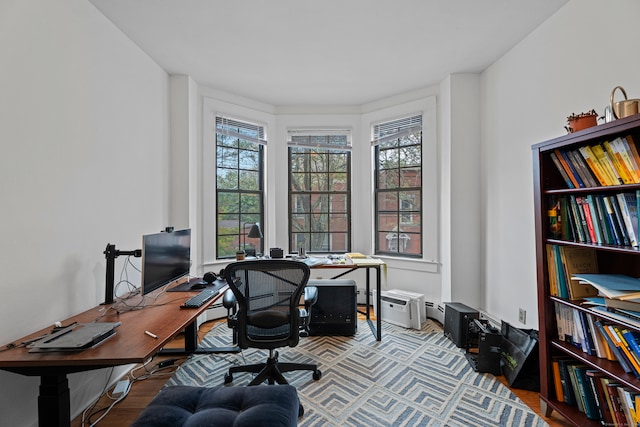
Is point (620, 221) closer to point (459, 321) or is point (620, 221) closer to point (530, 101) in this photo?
point (530, 101)

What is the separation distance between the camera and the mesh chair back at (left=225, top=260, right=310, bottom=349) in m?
2.01

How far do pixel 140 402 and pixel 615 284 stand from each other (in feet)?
9.68

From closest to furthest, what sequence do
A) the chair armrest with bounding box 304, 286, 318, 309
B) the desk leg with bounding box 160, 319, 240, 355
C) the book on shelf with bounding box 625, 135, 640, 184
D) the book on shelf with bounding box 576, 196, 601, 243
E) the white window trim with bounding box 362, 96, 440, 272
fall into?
the book on shelf with bounding box 625, 135, 640, 184 → the book on shelf with bounding box 576, 196, 601, 243 → the chair armrest with bounding box 304, 286, 318, 309 → the desk leg with bounding box 160, 319, 240, 355 → the white window trim with bounding box 362, 96, 440, 272

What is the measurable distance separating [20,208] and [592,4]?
363 cm

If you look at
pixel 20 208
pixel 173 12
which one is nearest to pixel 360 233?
pixel 173 12

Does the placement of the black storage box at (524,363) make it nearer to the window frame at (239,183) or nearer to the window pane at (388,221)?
the window pane at (388,221)

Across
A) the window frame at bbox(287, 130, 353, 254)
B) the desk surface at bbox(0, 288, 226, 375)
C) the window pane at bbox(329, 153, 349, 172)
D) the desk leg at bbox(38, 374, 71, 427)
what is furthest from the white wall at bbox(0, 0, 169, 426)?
the window pane at bbox(329, 153, 349, 172)

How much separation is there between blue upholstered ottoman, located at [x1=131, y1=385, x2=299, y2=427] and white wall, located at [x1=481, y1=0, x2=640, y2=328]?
2269mm

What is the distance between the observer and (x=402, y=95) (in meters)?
3.79

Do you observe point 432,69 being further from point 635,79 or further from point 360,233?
point 360,233

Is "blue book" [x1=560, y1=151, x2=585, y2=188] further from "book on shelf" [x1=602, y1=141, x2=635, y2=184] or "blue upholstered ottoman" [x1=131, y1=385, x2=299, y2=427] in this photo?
"blue upholstered ottoman" [x1=131, y1=385, x2=299, y2=427]

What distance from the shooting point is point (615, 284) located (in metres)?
1.50

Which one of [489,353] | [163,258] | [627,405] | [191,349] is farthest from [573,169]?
[191,349]

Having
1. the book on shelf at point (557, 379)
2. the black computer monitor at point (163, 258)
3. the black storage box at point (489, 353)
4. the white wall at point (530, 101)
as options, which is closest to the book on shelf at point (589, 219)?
the white wall at point (530, 101)
